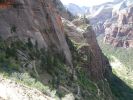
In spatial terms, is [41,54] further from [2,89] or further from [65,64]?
[2,89]

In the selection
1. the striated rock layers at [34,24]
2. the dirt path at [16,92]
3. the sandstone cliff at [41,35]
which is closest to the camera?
the dirt path at [16,92]

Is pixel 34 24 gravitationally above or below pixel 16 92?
above

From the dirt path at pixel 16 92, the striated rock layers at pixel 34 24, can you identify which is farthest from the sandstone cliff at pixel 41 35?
the dirt path at pixel 16 92

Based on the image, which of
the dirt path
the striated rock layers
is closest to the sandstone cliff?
the striated rock layers

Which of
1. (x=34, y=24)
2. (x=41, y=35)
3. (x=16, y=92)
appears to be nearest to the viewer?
(x=16, y=92)

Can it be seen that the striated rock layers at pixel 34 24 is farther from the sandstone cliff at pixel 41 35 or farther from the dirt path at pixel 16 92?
the dirt path at pixel 16 92

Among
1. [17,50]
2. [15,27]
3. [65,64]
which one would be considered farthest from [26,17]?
[65,64]

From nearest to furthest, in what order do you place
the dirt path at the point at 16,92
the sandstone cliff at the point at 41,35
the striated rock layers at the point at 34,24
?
the dirt path at the point at 16,92 → the sandstone cliff at the point at 41,35 → the striated rock layers at the point at 34,24

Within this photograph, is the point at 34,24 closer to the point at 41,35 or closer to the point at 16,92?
the point at 41,35

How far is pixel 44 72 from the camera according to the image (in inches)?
1499

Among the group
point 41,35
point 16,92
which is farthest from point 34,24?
point 16,92

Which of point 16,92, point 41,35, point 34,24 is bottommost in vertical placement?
point 41,35

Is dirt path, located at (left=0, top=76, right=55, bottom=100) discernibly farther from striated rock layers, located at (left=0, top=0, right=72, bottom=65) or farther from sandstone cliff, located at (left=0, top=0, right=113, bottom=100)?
striated rock layers, located at (left=0, top=0, right=72, bottom=65)

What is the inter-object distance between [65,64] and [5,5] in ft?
45.7
